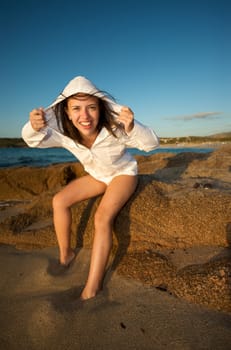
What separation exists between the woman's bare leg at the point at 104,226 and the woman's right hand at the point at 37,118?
0.85m

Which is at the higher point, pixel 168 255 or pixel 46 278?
pixel 168 255

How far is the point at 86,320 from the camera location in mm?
1451

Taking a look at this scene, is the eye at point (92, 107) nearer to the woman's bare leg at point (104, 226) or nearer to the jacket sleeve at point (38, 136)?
the jacket sleeve at point (38, 136)

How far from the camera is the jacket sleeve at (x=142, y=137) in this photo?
2.15m

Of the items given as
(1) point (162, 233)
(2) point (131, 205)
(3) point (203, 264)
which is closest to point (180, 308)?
(3) point (203, 264)

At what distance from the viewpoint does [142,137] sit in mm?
2174

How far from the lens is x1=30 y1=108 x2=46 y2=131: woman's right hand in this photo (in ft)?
7.16

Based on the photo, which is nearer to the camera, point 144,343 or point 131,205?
point 144,343

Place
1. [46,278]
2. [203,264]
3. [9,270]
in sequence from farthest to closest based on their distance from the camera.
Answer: [9,270]
[46,278]
[203,264]

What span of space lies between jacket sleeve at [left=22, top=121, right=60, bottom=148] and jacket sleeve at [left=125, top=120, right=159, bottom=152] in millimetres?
794

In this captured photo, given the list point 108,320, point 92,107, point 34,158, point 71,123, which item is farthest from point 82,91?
point 34,158

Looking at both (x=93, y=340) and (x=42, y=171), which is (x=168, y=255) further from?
(x=42, y=171)

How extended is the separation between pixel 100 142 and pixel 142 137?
410 mm

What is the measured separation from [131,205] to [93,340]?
4.25ft
